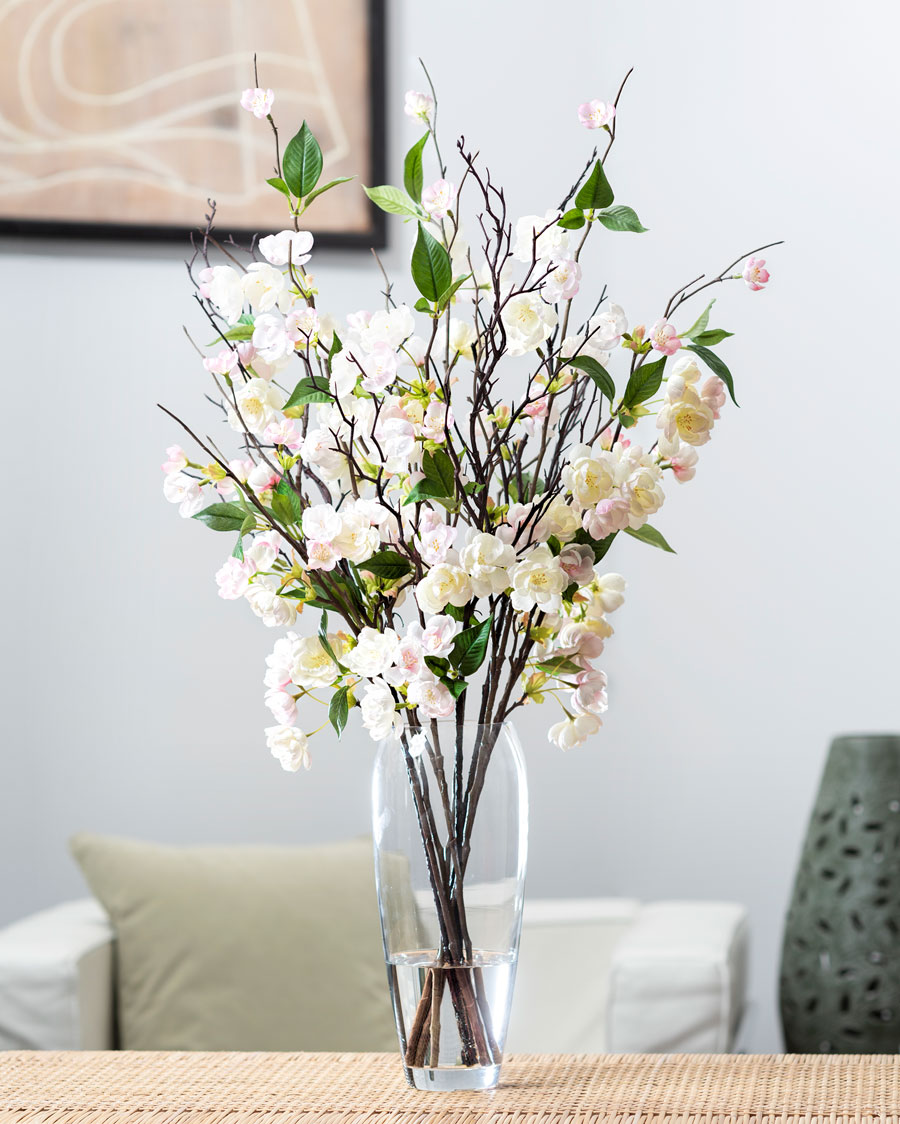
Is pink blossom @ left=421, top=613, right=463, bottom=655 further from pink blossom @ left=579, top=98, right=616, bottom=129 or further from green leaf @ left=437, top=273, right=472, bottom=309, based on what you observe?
pink blossom @ left=579, top=98, right=616, bottom=129

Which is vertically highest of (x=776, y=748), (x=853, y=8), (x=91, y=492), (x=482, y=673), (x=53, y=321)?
(x=853, y=8)

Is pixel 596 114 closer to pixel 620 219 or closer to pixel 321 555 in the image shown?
pixel 620 219

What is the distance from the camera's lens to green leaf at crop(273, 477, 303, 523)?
38.1 inches

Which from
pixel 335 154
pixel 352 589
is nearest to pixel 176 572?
pixel 335 154

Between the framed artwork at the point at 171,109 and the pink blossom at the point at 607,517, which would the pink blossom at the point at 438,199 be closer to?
the pink blossom at the point at 607,517

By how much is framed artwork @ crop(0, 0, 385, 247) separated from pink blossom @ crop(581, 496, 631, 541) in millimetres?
1619

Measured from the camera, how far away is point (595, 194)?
903 millimetres

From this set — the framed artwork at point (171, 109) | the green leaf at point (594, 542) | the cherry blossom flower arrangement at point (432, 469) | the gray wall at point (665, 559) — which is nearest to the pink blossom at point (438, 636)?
the cherry blossom flower arrangement at point (432, 469)

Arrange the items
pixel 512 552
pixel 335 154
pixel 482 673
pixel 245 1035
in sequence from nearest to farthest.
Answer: pixel 512 552 → pixel 245 1035 → pixel 482 673 → pixel 335 154

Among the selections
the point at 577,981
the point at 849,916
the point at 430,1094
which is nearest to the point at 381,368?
the point at 430,1094

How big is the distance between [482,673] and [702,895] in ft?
1.94

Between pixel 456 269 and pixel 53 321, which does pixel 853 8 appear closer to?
pixel 53 321

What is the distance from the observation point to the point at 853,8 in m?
2.38

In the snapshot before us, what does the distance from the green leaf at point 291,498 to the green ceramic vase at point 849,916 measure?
1197 mm
